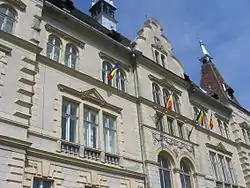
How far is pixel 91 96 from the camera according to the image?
58.3 ft

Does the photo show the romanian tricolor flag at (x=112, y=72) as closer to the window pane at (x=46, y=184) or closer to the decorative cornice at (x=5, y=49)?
the decorative cornice at (x=5, y=49)

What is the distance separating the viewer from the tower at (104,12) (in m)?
33.6

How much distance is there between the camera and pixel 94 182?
614 inches

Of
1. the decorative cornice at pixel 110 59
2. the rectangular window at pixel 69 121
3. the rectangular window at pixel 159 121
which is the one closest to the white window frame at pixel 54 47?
the rectangular window at pixel 69 121

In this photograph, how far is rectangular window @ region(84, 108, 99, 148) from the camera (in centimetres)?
1673

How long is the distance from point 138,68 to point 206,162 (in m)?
7.93

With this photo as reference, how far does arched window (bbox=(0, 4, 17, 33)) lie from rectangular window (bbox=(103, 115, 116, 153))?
254 inches

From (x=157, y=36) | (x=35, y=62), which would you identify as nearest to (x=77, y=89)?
(x=35, y=62)

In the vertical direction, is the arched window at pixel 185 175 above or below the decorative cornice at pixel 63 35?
below

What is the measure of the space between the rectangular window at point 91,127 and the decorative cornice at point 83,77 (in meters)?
1.75

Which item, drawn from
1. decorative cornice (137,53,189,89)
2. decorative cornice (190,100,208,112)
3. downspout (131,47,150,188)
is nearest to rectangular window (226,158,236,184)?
decorative cornice (190,100,208,112)

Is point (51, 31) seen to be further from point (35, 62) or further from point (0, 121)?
point (0, 121)

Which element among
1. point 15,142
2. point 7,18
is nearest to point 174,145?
point 15,142

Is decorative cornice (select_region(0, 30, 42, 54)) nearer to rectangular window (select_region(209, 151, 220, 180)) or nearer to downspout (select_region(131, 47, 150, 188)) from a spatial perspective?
downspout (select_region(131, 47, 150, 188))
